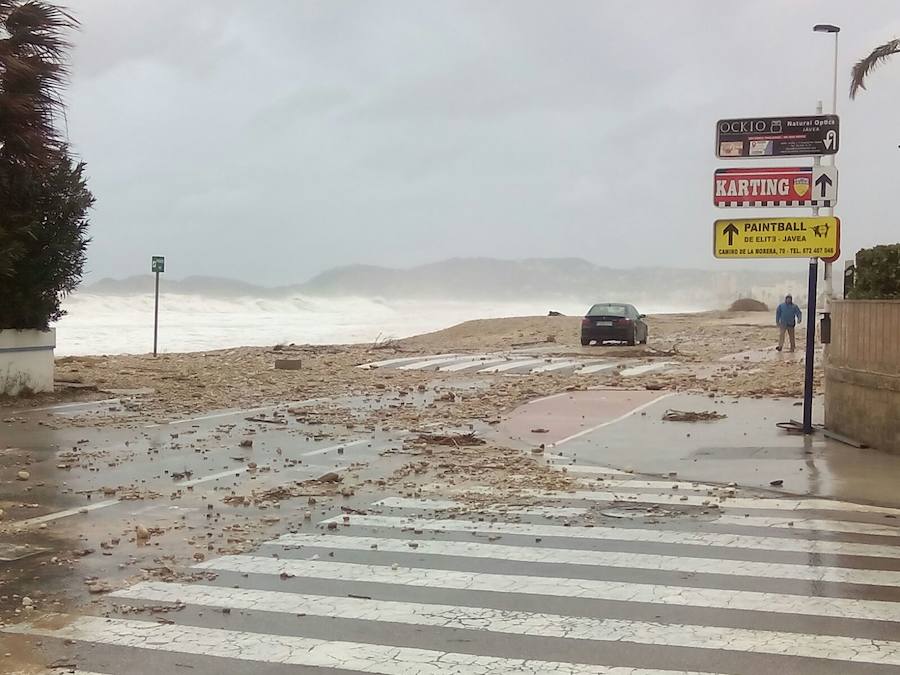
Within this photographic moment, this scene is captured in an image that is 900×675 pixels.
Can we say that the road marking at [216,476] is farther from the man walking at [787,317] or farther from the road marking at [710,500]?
the man walking at [787,317]

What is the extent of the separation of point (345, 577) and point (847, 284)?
8.61m

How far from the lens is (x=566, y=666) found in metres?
4.59

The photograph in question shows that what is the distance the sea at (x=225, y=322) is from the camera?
4709 centimetres

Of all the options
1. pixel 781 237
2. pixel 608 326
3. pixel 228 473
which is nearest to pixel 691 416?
pixel 781 237

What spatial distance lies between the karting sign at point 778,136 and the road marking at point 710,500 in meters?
5.57

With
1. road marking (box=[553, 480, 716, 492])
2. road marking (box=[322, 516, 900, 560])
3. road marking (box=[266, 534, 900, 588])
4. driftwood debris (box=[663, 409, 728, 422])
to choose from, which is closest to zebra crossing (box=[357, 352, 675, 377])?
driftwood debris (box=[663, 409, 728, 422])

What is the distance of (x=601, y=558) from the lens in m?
6.62

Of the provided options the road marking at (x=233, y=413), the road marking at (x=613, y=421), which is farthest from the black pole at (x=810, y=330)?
the road marking at (x=233, y=413)

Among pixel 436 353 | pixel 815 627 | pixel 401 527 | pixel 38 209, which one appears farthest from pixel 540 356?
pixel 815 627

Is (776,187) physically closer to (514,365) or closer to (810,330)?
(810,330)

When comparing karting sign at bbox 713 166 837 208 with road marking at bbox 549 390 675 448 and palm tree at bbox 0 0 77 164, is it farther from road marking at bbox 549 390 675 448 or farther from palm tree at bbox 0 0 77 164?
palm tree at bbox 0 0 77 164

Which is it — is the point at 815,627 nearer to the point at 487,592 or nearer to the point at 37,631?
the point at 487,592

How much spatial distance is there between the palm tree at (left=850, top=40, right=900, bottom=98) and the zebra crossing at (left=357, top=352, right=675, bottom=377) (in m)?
7.94

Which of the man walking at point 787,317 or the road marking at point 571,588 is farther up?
the man walking at point 787,317
